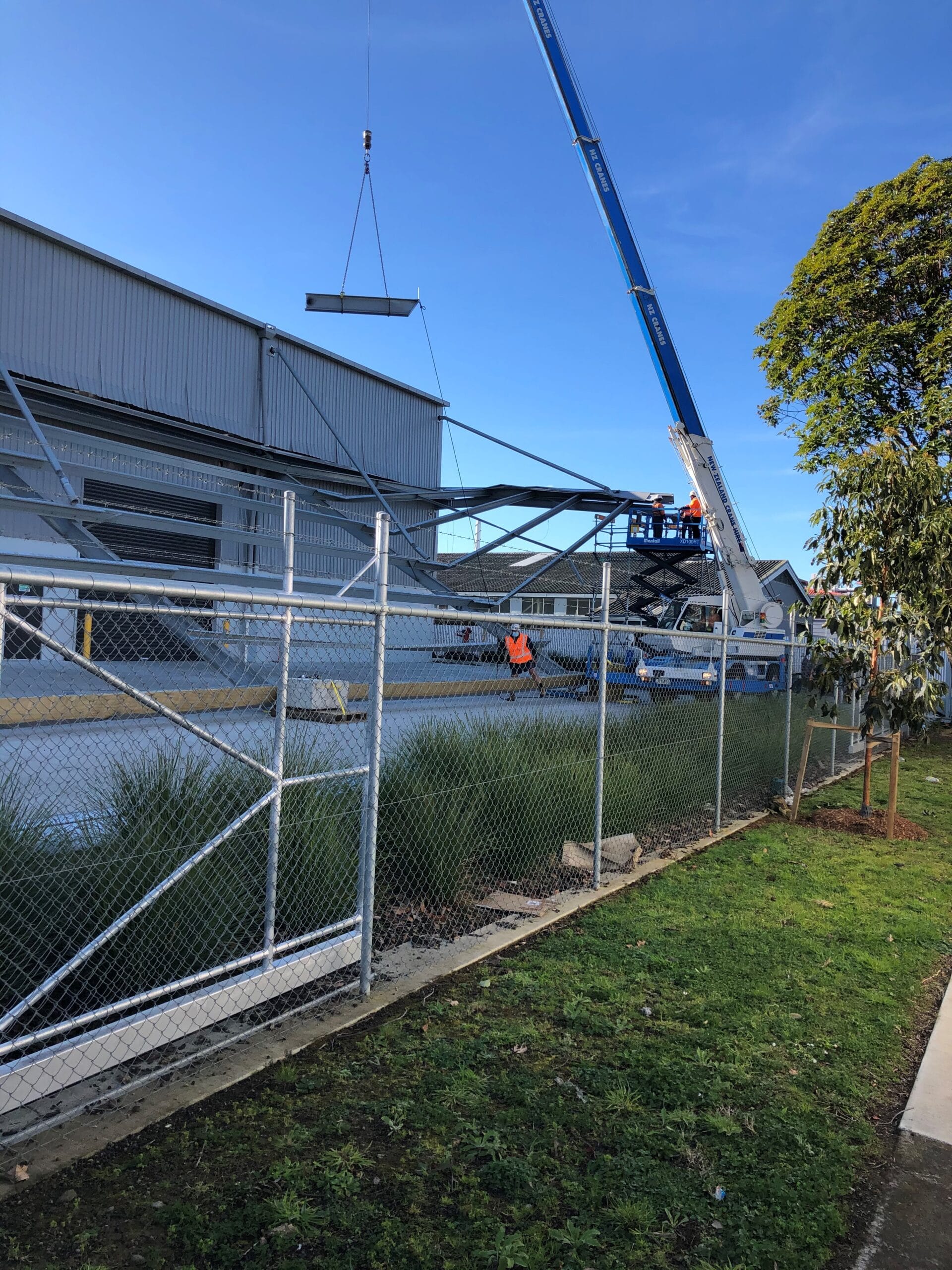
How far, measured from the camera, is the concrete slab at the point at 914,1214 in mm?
2871

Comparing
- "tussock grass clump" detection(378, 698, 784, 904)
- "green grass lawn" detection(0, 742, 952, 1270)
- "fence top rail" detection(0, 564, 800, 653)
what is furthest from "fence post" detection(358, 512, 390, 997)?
"tussock grass clump" detection(378, 698, 784, 904)

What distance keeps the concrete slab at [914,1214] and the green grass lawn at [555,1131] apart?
123 millimetres

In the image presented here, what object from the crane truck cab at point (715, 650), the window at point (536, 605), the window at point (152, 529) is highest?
the window at point (152, 529)

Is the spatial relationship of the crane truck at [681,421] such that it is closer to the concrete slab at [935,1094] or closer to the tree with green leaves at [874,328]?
the tree with green leaves at [874,328]

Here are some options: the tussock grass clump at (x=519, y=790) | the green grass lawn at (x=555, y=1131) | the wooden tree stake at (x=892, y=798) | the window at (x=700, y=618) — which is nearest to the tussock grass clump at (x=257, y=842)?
the tussock grass clump at (x=519, y=790)

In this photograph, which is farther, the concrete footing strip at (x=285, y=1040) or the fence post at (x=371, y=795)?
the fence post at (x=371, y=795)

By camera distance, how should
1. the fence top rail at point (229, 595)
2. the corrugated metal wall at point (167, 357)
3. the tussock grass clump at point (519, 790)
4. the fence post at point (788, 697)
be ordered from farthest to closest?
1. the corrugated metal wall at point (167, 357)
2. the fence post at point (788, 697)
3. the tussock grass clump at point (519, 790)
4. the fence top rail at point (229, 595)

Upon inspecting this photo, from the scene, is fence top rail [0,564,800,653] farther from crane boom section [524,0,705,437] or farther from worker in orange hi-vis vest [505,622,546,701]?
crane boom section [524,0,705,437]

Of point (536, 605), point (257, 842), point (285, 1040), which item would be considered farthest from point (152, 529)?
point (536, 605)

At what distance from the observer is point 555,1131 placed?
349 cm

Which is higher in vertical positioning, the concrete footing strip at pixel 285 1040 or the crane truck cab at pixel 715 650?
the crane truck cab at pixel 715 650

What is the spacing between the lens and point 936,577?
29.2 ft

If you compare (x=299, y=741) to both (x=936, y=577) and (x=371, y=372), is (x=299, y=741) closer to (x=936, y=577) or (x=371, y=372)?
(x=936, y=577)

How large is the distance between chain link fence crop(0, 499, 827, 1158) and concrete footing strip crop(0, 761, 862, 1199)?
0.07 m
